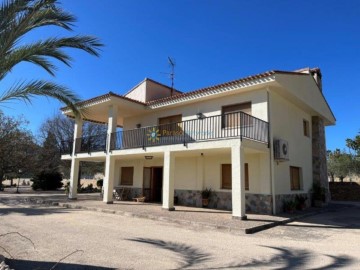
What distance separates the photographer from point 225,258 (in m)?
5.91

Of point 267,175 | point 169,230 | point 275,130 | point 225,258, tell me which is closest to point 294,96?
point 275,130

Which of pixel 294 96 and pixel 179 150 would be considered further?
pixel 294 96

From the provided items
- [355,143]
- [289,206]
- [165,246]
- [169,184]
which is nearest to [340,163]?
[355,143]

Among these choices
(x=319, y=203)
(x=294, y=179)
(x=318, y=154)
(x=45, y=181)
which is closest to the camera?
(x=294, y=179)

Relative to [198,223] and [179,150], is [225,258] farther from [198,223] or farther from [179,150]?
[179,150]

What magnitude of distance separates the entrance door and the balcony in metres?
2.74

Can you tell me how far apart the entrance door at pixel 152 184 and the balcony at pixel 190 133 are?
9.00ft

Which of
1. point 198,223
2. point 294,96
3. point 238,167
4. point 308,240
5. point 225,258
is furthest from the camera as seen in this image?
point 294,96

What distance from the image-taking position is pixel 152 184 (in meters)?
18.0

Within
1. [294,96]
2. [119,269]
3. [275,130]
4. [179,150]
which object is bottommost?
[119,269]

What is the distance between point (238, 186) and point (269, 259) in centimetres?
492

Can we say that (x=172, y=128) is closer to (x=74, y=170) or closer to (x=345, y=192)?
(x=74, y=170)

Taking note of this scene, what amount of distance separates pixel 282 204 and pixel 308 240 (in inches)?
212

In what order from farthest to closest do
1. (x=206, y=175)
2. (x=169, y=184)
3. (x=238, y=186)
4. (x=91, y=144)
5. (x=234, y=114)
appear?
(x=91, y=144), (x=206, y=175), (x=234, y=114), (x=169, y=184), (x=238, y=186)
